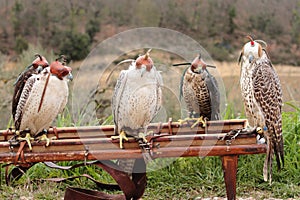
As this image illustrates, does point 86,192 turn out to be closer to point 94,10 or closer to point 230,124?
point 230,124

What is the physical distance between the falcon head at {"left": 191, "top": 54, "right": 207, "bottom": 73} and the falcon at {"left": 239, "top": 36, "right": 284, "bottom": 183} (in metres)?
0.27

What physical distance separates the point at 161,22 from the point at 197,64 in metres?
3.34

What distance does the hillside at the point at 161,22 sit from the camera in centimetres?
638

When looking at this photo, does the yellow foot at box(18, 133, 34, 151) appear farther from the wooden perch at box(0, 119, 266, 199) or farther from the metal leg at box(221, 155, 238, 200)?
the metal leg at box(221, 155, 238, 200)

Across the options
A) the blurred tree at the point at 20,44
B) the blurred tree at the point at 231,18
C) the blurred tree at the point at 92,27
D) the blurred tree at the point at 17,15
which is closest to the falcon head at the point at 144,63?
the blurred tree at the point at 231,18

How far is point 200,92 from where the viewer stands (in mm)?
3109

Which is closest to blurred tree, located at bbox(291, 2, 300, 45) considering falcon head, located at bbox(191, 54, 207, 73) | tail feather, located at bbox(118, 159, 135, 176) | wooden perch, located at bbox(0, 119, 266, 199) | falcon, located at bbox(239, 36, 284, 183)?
falcon head, located at bbox(191, 54, 207, 73)

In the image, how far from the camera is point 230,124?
9.92ft

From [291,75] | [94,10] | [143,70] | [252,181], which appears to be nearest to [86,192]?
[143,70]

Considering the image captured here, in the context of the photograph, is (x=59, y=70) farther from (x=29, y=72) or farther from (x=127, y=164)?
(x=127, y=164)

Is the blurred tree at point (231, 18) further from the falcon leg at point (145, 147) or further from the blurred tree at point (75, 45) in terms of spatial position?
the falcon leg at point (145, 147)

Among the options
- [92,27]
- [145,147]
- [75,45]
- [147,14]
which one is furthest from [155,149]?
[92,27]

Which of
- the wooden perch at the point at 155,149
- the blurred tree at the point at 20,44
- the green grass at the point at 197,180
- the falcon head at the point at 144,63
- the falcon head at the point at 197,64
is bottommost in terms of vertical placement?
the green grass at the point at 197,180

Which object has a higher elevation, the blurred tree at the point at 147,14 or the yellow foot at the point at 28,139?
the blurred tree at the point at 147,14
